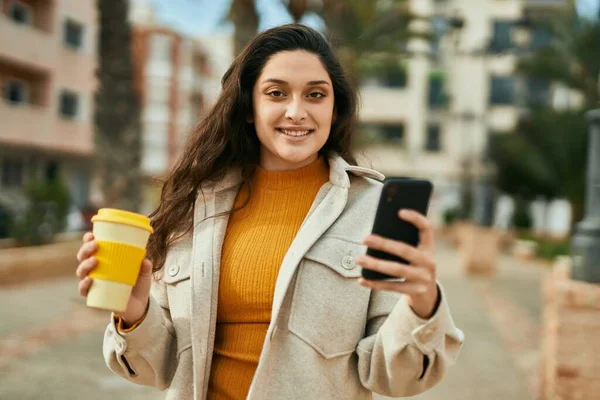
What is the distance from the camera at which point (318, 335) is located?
6.40ft

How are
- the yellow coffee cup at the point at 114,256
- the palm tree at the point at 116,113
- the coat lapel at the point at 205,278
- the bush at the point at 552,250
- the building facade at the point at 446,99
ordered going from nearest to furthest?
the yellow coffee cup at the point at 114,256 → the coat lapel at the point at 205,278 → the palm tree at the point at 116,113 → the bush at the point at 552,250 → the building facade at the point at 446,99

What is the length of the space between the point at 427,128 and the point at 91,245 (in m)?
40.1

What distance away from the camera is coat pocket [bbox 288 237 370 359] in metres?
1.95

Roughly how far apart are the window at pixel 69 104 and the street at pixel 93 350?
1761cm

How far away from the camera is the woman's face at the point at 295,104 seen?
2.12 m

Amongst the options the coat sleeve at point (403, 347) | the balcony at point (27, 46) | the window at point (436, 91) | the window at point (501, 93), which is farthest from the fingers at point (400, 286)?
the window at point (501, 93)

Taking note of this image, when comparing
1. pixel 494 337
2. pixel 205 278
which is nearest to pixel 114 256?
pixel 205 278

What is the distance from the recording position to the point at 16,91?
86.9ft

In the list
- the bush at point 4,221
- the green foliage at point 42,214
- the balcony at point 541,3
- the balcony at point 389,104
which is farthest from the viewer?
the balcony at point 389,104

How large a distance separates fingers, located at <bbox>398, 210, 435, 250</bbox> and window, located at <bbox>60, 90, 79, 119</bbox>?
95.9 feet

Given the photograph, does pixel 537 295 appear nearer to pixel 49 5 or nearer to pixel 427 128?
pixel 49 5

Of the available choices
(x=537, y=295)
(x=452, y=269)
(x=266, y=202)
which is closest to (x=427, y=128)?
(x=452, y=269)

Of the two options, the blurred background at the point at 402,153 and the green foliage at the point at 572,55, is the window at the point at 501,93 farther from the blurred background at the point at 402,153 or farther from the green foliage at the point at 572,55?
the green foliage at the point at 572,55

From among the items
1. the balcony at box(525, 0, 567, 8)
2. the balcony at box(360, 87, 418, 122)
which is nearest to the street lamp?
the balcony at box(360, 87, 418, 122)
